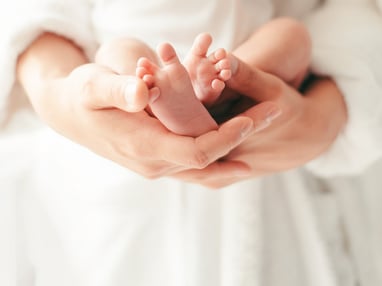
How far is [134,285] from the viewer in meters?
0.76

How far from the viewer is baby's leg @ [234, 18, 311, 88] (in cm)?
68

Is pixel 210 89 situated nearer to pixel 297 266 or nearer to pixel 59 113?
pixel 59 113

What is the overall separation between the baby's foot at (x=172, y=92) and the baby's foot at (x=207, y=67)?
0.02 metres

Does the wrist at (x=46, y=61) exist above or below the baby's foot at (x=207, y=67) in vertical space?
below

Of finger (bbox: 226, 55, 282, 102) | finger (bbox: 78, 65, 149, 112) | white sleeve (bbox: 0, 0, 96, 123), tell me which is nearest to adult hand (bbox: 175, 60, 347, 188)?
finger (bbox: 226, 55, 282, 102)

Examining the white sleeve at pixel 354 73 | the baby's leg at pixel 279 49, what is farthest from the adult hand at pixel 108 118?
the white sleeve at pixel 354 73

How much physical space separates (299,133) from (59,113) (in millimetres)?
297

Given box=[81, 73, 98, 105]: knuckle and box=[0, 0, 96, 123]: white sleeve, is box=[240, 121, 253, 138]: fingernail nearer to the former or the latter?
box=[81, 73, 98, 105]: knuckle

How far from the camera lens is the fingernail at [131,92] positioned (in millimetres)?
483

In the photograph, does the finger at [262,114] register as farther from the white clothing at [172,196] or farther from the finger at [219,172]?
the white clothing at [172,196]

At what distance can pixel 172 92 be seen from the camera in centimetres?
52

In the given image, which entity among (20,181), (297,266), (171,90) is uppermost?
(171,90)

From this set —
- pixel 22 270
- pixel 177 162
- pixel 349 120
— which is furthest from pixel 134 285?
pixel 349 120

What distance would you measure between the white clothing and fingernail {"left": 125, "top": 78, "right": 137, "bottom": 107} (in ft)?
0.93
